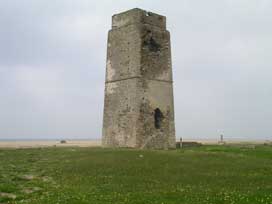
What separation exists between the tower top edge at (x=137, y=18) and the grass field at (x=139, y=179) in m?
13.2

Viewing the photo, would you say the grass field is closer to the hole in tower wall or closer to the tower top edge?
the hole in tower wall

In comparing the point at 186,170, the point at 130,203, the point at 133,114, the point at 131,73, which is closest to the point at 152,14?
the point at 131,73

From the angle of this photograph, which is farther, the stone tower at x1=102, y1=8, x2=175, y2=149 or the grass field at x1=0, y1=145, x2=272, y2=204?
the stone tower at x1=102, y1=8, x2=175, y2=149

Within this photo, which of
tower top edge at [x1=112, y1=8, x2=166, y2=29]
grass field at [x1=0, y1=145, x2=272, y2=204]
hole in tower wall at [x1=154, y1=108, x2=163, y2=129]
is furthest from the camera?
hole in tower wall at [x1=154, y1=108, x2=163, y2=129]

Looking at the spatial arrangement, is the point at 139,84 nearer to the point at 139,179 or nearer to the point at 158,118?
the point at 158,118

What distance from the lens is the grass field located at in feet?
46.3

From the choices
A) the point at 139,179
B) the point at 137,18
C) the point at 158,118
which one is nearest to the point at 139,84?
the point at 158,118

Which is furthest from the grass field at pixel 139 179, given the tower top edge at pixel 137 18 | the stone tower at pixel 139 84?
the tower top edge at pixel 137 18

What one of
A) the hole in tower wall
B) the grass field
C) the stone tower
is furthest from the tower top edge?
the grass field

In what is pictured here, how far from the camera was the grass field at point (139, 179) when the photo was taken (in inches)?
555

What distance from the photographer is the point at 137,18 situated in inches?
1449

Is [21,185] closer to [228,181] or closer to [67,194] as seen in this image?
[67,194]

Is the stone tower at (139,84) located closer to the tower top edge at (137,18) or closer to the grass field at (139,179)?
the tower top edge at (137,18)

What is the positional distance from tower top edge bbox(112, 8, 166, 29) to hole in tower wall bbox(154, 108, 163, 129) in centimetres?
785
